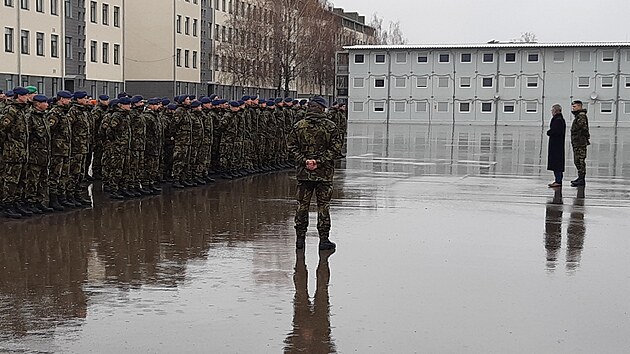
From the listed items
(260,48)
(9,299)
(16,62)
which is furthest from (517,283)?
(260,48)

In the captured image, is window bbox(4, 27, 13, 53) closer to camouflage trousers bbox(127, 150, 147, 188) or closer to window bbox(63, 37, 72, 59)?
window bbox(63, 37, 72, 59)

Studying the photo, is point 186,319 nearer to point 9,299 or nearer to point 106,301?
point 106,301

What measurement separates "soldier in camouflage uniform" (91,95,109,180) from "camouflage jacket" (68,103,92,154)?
4.15ft

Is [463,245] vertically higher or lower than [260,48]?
lower

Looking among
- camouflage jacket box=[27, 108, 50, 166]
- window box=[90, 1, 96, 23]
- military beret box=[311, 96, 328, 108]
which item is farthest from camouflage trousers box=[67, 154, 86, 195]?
window box=[90, 1, 96, 23]

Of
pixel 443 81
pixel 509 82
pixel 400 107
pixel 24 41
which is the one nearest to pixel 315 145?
pixel 24 41

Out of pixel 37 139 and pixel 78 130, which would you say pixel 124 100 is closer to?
pixel 78 130

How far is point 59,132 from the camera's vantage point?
13.0 m

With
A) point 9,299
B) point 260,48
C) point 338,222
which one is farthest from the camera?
point 260,48

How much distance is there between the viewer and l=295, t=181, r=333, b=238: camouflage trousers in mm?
10148

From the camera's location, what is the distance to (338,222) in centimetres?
1256

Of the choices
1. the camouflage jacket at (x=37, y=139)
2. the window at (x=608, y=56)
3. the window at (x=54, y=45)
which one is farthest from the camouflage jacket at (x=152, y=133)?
the window at (x=608, y=56)

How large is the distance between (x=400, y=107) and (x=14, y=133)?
57895 mm

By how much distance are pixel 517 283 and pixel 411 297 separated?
1.28 metres
